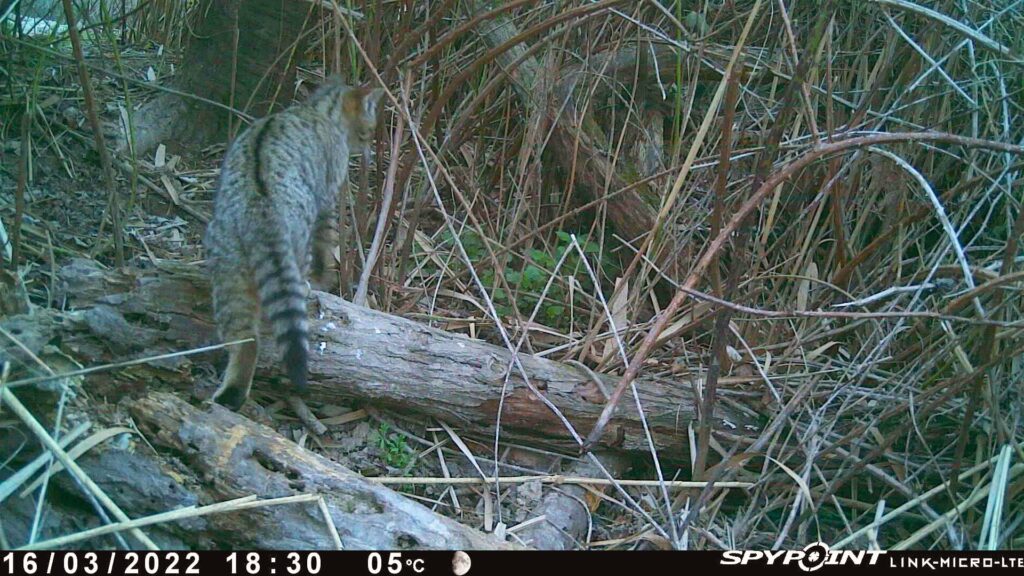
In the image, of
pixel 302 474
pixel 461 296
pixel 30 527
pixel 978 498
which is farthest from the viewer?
pixel 461 296

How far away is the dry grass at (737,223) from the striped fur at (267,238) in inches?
16.5

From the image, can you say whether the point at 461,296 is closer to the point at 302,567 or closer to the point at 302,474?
the point at 302,474

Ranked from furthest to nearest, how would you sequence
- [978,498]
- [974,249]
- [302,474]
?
[974,249]
[978,498]
[302,474]

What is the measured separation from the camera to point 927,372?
3.97m

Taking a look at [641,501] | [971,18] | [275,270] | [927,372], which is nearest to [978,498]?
A: [927,372]

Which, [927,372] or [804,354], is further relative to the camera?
[804,354]

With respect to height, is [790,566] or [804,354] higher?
[804,354]

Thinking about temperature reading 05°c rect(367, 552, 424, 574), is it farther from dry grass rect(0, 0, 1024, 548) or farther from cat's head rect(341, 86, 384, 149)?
cat's head rect(341, 86, 384, 149)

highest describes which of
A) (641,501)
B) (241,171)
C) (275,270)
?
(241,171)

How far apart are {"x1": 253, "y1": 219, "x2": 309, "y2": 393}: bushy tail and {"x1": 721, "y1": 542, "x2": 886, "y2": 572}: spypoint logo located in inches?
70.1

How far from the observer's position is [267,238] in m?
3.66

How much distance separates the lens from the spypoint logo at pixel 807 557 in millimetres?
3377

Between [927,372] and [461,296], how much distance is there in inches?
90.2

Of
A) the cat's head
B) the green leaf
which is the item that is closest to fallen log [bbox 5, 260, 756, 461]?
the green leaf
